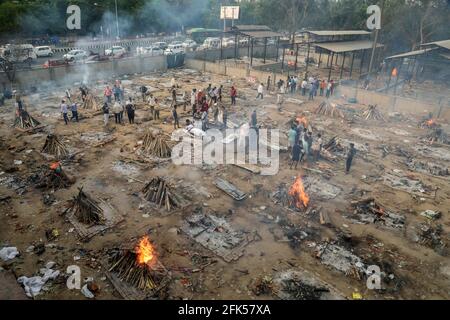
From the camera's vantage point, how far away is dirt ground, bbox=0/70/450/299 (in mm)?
7855

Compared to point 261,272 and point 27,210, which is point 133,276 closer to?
point 261,272

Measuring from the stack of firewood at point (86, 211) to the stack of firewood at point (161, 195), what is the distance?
1649 millimetres

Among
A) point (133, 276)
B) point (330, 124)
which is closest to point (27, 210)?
point (133, 276)

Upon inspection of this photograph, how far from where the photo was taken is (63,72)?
25047 mm

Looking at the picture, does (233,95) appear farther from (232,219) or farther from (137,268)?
(137,268)

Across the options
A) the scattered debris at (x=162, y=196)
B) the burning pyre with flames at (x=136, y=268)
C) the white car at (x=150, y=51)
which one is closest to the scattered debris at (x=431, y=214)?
the scattered debris at (x=162, y=196)

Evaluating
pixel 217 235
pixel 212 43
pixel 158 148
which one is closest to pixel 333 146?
pixel 158 148

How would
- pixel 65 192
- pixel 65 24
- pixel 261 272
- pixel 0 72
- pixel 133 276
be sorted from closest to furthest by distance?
pixel 133 276 < pixel 261 272 < pixel 65 192 < pixel 0 72 < pixel 65 24

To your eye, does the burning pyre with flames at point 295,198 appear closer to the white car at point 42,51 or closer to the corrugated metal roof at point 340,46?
the corrugated metal roof at point 340,46

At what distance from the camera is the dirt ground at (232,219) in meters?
7.86

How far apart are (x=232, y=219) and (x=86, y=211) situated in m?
4.29

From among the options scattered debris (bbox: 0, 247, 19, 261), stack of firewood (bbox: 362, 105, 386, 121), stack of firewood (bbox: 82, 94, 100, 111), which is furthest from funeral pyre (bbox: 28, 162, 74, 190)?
stack of firewood (bbox: 362, 105, 386, 121)

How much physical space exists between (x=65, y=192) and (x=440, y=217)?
1229 cm

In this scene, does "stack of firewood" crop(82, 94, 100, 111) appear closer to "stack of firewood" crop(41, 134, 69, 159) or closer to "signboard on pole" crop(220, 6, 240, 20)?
"stack of firewood" crop(41, 134, 69, 159)
